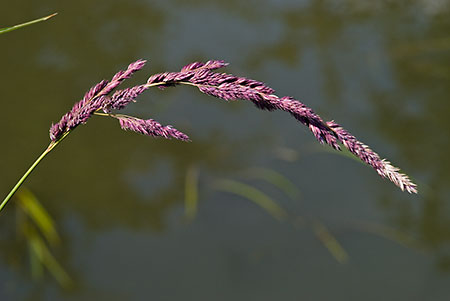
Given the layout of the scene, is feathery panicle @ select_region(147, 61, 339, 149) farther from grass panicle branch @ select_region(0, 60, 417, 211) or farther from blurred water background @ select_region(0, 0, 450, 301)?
blurred water background @ select_region(0, 0, 450, 301)

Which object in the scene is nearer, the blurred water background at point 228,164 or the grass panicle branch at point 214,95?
the grass panicle branch at point 214,95

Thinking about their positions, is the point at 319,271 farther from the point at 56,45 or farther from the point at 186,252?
the point at 56,45

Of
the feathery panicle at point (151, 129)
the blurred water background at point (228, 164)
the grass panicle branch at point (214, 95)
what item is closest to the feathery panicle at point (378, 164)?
the grass panicle branch at point (214, 95)

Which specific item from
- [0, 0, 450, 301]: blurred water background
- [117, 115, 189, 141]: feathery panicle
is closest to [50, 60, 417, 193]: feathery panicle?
[117, 115, 189, 141]: feathery panicle

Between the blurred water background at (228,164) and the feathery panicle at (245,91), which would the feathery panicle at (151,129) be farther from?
the blurred water background at (228,164)

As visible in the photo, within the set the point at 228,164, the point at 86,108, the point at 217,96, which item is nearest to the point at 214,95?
the point at 217,96
